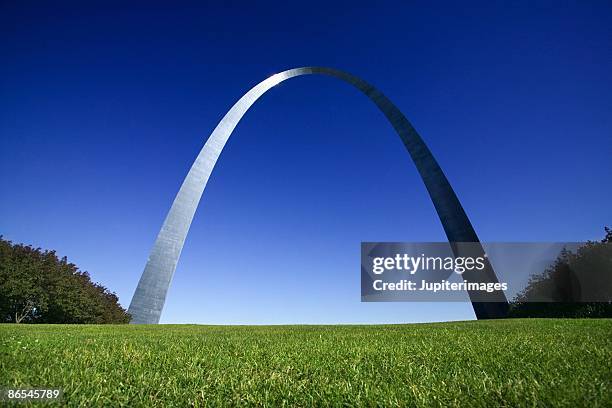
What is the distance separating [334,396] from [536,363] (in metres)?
2.21

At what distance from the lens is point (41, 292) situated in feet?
96.9

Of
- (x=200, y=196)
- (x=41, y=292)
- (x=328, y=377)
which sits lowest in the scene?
(x=328, y=377)

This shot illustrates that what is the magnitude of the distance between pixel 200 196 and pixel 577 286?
25088mm

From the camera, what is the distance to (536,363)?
144 inches

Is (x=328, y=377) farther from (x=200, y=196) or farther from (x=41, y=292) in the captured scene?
(x=41, y=292)

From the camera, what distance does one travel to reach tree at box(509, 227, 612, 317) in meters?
22.7

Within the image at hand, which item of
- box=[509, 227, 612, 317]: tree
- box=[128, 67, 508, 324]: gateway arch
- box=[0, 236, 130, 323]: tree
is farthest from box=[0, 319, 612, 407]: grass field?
box=[0, 236, 130, 323]: tree

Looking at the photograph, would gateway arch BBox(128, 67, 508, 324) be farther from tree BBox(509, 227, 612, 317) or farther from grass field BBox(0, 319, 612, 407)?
grass field BBox(0, 319, 612, 407)

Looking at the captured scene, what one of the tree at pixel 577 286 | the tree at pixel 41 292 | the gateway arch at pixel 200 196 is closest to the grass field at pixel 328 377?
the gateway arch at pixel 200 196

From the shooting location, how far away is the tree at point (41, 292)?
29.2m

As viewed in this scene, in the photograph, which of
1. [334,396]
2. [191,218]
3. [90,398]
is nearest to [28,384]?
[90,398]

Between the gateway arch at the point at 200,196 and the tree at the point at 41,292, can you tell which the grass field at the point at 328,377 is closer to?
the gateway arch at the point at 200,196

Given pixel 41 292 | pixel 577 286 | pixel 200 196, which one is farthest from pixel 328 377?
pixel 41 292

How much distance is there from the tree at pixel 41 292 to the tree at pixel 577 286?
28825 mm
